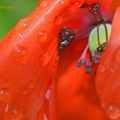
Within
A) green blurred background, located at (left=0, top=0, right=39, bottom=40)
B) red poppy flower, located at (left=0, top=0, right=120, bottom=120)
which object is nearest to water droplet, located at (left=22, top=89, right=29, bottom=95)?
red poppy flower, located at (left=0, top=0, right=120, bottom=120)

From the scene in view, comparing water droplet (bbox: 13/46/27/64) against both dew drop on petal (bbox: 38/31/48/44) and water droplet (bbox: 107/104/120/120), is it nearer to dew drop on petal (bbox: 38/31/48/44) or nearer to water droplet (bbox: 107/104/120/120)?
dew drop on petal (bbox: 38/31/48/44)

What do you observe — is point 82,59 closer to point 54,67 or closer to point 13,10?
point 54,67

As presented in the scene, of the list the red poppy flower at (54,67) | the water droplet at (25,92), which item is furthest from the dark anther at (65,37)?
the water droplet at (25,92)

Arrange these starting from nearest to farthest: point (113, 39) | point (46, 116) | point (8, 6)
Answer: point (113, 39), point (46, 116), point (8, 6)

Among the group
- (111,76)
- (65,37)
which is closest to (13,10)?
(65,37)

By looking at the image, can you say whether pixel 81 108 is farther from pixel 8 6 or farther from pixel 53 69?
pixel 8 6

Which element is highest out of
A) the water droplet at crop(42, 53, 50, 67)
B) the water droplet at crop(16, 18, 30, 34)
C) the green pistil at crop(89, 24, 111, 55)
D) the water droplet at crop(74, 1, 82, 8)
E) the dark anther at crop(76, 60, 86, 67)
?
the water droplet at crop(16, 18, 30, 34)

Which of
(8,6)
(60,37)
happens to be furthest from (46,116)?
(8,6)
